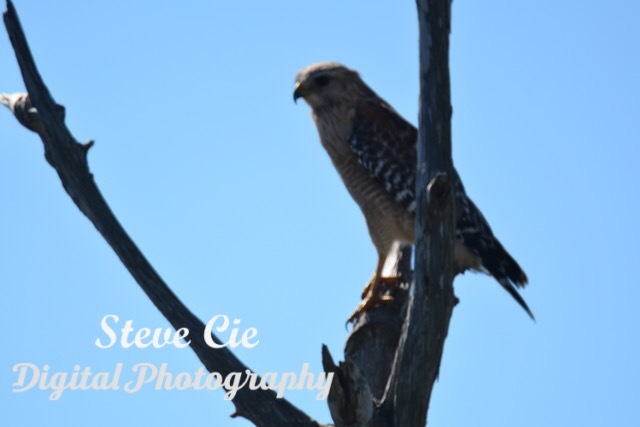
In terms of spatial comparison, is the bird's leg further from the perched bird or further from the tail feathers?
the tail feathers

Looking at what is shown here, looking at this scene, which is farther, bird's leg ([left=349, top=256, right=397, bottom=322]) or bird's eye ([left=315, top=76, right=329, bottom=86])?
bird's eye ([left=315, top=76, right=329, bottom=86])

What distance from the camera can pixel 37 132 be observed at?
553cm

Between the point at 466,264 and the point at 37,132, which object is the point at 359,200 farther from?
the point at 37,132

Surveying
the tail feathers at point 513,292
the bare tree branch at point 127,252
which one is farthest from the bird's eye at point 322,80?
the bare tree branch at point 127,252

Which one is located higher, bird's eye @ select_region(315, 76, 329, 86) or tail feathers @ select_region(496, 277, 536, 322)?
bird's eye @ select_region(315, 76, 329, 86)

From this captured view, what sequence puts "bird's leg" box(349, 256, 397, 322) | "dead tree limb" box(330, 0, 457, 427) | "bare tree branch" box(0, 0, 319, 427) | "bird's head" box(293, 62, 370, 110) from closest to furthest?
"dead tree limb" box(330, 0, 457, 427)
"bare tree branch" box(0, 0, 319, 427)
"bird's leg" box(349, 256, 397, 322)
"bird's head" box(293, 62, 370, 110)

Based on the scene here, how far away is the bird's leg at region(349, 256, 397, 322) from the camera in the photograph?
7.05 meters

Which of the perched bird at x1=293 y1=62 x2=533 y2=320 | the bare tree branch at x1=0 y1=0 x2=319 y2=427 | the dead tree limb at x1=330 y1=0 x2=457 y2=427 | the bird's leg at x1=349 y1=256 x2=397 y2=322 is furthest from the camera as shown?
the perched bird at x1=293 y1=62 x2=533 y2=320

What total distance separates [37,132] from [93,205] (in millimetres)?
456

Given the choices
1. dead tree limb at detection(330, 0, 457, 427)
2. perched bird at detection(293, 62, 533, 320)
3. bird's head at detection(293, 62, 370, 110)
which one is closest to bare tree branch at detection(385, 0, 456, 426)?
dead tree limb at detection(330, 0, 457, 427)

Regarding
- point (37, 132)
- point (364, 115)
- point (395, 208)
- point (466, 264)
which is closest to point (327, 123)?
point (364, 115)

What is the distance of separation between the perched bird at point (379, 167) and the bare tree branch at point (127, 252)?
2.12m

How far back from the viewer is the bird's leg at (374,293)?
23.1 feet

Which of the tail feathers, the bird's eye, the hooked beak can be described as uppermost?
the bird's eye
